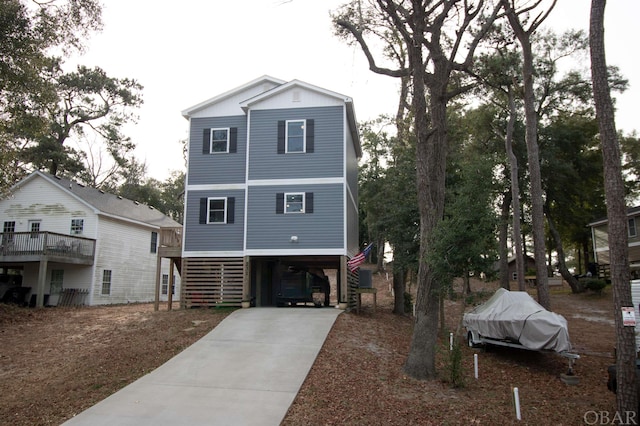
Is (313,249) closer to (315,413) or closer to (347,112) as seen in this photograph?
(347,112)

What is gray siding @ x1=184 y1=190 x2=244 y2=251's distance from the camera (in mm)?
18016

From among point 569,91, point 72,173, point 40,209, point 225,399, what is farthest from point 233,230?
point 72,173

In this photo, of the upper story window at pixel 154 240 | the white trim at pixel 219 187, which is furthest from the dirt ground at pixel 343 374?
the upper story window at pixel 154 240

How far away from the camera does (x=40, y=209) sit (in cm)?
2427

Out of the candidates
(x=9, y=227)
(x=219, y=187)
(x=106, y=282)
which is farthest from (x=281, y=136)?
(x=9, y=227)

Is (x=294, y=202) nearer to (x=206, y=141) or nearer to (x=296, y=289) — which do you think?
(x=296, y=289)

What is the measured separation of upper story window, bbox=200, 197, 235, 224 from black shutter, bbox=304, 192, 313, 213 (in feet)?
9.61

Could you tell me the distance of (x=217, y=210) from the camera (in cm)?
1833

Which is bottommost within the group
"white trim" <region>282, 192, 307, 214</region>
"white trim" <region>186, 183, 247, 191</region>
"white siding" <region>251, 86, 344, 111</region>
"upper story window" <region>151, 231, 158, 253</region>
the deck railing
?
the deck railing

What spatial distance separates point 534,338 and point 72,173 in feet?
116

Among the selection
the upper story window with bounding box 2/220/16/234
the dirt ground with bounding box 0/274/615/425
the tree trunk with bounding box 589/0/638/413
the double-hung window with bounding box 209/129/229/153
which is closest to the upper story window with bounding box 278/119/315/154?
the double-hung window with bounding box 209/129/229/153

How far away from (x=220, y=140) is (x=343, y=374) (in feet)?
39.3

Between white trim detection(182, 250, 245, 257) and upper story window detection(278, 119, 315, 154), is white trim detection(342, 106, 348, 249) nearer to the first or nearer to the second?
upper story window detection(278, 119, 315, 154)

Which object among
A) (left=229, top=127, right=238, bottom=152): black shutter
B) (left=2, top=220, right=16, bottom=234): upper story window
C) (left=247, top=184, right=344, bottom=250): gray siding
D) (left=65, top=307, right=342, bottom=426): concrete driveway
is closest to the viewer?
(left=65, top=307, right=342, bottom=426): concrete driveway
